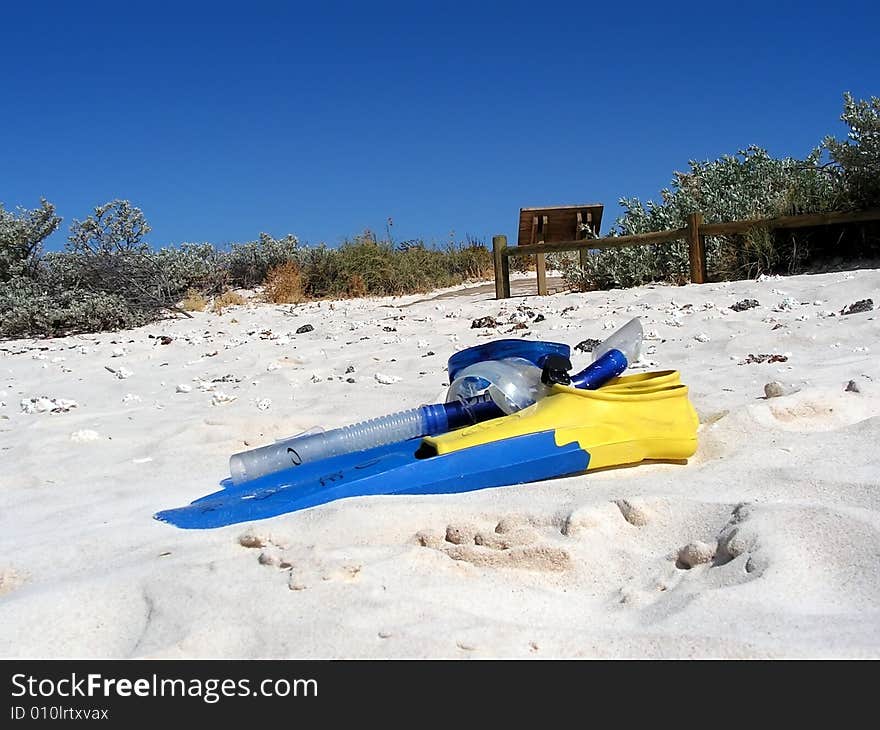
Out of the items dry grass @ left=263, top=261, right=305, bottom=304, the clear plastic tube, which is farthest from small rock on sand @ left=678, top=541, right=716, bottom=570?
dry grass @ left=263, top=261, right=305, bottom=304

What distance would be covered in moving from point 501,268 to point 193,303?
4297mm

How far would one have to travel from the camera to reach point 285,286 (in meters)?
12.2

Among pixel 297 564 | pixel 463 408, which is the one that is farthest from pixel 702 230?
pixel 297 564

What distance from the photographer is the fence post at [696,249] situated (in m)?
7.87

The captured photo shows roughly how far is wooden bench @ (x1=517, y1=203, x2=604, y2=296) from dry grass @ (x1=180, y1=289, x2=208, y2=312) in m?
4.24

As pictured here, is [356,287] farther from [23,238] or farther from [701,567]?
[701,567]

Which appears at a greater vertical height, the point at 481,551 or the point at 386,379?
the point at 386,379

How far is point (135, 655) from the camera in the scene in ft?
4.63

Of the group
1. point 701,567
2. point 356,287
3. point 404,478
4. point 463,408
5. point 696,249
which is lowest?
point 701,567

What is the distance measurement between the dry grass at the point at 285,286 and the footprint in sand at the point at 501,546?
31.5 feet

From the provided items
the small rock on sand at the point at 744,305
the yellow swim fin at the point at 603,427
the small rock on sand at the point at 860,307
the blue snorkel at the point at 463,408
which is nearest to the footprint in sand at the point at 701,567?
the yellow swim fin at the point at 603,427

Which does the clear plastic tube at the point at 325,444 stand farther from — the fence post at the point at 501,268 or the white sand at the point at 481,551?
the fence post at the point at 501,268

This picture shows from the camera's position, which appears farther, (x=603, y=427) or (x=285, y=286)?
(x=285, y=286)
